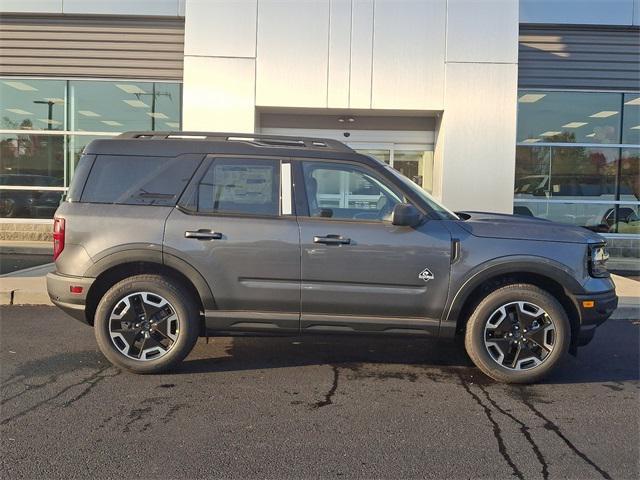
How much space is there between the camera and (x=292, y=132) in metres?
12.0

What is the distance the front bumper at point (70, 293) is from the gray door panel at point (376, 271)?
6.07ft

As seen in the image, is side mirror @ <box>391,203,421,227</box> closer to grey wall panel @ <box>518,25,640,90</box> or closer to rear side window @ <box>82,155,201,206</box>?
rear side window @ <box>82,155,201,206</box>

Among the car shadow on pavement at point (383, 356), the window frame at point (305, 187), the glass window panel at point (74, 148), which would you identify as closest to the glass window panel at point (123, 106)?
the glass window panel at point (74, 148)

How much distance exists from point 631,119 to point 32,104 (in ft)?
44.4

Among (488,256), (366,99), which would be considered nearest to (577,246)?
(488,256)

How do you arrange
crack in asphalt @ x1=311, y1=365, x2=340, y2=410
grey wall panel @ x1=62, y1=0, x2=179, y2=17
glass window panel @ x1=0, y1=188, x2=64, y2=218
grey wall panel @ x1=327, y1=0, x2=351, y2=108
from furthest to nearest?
glass window panel @ x1=0, y1=188, x2=64, y2=218
grey wall panel @ x1=62, y1=0, x2=179, y2=17
grey wall panel @ x1=327, y1=0, x2=351, y2=108
crack in asphalt @ x1=311, y1=365, x2=340, y2=410

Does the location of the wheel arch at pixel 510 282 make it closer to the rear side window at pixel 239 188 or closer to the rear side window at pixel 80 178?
the rear side window at pixel 239 188

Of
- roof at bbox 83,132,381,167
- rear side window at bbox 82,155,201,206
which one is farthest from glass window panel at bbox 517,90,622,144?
rear side window at bbox 82,155,201,206

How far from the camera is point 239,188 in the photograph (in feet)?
15.0

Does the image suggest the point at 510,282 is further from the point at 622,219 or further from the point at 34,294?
the point at 622,219

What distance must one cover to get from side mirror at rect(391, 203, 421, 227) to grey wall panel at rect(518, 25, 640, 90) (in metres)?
8.72

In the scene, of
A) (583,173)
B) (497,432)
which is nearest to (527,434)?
(497,432)

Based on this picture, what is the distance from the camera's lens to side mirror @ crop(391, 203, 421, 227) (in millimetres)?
4254

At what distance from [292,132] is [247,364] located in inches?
311
